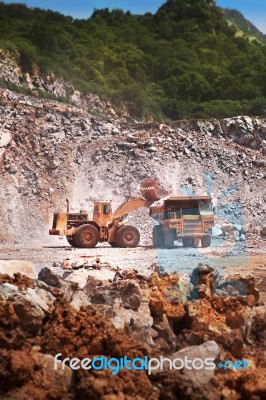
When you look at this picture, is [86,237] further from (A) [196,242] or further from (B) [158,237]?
(A) [196,242]

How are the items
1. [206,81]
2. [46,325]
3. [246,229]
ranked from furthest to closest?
[206,81]
[246,229]
[46,325]

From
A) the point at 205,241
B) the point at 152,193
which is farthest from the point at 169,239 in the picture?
the point at 152,193

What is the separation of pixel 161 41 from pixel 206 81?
1.77m

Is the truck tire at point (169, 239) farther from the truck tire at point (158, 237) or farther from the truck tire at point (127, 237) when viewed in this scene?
the truck tire at point (127, 237)

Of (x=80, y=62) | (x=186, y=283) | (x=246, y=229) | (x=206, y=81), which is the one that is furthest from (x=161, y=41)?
(x=186, y=283)

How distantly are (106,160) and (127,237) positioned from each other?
20.0 feet

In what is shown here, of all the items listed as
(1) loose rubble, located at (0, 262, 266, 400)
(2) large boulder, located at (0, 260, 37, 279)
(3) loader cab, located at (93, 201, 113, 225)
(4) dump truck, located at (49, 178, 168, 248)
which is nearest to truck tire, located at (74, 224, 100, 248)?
(4) dump truck, located at (49, 178, 168, 248)

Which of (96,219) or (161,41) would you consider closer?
(96,219)

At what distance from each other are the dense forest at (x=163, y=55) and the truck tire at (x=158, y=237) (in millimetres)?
7646

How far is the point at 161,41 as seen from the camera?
1872 centimetres

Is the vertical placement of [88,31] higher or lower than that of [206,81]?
higher

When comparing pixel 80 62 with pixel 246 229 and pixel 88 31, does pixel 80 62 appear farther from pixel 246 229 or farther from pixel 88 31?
pixel 246 229

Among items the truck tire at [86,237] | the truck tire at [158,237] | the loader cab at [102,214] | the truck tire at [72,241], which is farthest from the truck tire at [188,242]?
the truck tire at [72,241]

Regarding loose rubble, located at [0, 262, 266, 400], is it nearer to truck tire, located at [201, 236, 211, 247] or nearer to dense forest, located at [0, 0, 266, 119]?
truck tire, located at [201, 236, 211, 247]
